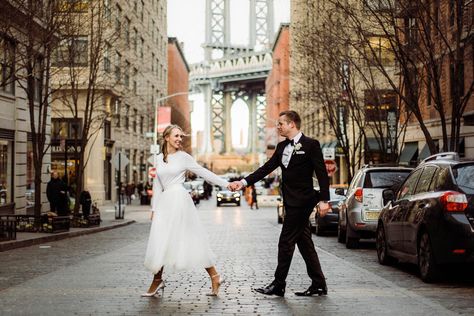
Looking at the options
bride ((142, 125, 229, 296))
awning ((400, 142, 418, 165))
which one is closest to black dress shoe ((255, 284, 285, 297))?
bride ((142, 125, 229, 296))

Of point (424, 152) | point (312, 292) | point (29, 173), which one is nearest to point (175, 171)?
point (312, 292)

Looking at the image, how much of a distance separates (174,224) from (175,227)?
1.3 inches

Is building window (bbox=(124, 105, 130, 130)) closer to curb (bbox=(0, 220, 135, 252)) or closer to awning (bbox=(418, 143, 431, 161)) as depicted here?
awning (bbox=(418, 143, 431, 161))

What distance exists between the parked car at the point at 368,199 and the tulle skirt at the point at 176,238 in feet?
28.7

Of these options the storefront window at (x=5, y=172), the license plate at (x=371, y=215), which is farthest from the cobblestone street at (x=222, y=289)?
the storefront window at (x=5, y=172)

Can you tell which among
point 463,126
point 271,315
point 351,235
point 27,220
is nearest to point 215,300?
point 271,315

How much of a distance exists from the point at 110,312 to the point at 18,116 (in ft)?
74.6

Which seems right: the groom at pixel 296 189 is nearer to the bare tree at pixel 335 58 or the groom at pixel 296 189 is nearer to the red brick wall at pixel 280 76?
the bare tree at pixel 335 58

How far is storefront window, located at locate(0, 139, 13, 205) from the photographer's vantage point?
28.0m

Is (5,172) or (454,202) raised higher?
(5,172)

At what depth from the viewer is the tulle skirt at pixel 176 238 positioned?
8641mm

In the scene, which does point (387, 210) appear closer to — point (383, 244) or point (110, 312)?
point (383, 244)

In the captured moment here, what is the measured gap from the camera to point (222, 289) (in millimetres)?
9711

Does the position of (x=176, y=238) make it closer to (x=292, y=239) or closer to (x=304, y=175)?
(x=292, y=239)
